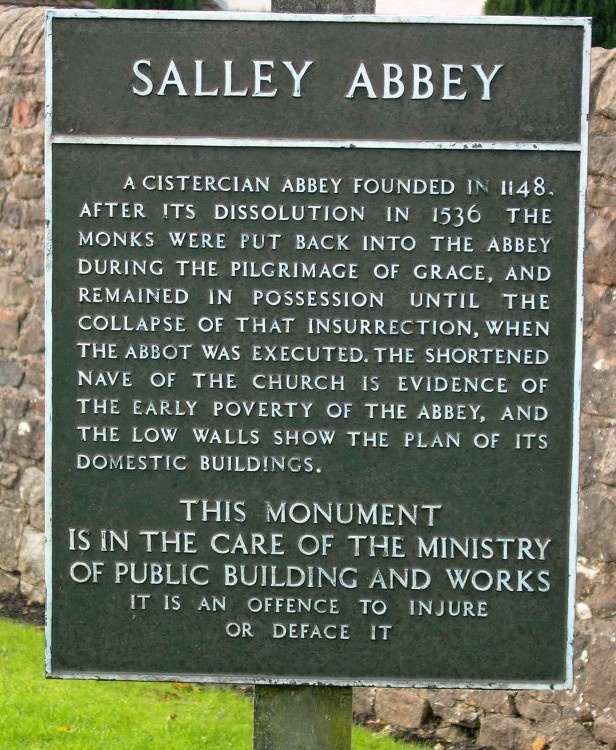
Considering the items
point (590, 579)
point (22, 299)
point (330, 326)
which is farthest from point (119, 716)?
point (22, 299)

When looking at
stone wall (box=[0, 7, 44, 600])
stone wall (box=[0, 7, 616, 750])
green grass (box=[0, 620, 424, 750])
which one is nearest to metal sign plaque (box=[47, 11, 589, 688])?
stone wall (box=[0, 7, 616, 750])

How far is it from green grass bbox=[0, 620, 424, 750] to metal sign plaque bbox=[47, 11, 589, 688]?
164cm

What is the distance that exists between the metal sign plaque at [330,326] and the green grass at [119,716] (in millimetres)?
1638

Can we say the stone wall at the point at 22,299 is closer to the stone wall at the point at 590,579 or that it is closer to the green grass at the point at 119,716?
Answer: the stone wall at the point at 590,579

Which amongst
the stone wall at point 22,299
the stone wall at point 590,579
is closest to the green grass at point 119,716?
the stone wall at point 590,579

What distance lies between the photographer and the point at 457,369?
10.6 feet

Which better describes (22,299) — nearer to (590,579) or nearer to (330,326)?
(590,579)

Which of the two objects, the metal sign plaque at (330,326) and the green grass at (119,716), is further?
the green grass at (119,716)

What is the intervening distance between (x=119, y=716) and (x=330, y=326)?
8.38 feet

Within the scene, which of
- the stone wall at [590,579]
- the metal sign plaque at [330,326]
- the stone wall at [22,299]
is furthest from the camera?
the stone wall at [22,299]

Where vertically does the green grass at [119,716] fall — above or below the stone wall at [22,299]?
below

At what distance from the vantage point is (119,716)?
4.98 meters

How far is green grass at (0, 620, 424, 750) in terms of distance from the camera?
15.4 ft

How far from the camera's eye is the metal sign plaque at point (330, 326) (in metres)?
3.20
